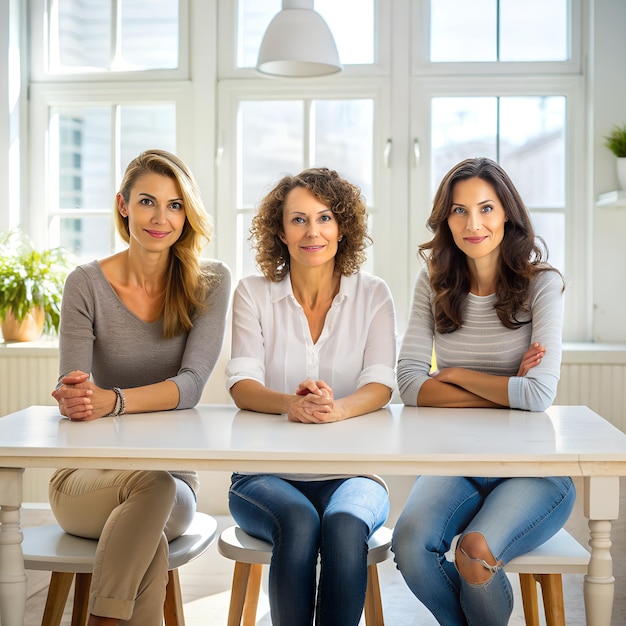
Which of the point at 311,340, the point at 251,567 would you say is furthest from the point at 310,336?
the point at 251,567

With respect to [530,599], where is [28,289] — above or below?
above

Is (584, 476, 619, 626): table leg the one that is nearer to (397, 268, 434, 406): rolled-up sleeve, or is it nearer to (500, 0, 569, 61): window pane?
(397, 268, 434, 406): rolled-up sleeve

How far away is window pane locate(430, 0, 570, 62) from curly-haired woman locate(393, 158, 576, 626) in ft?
6.48

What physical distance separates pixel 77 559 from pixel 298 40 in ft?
6.51

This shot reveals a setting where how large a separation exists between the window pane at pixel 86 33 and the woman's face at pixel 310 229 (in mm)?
2415

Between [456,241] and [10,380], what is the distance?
2.44 meters

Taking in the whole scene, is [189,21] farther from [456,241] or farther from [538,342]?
[538,342]

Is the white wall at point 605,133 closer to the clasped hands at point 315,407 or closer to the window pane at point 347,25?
the window pane at point 347,25

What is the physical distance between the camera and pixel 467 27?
416 cm

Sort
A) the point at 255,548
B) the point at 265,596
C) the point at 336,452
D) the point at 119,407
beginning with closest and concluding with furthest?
1. the point at 336,452
2. the point at 255,548
3. the point at 119,407
4. the point at 265,596

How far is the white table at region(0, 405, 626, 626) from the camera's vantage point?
5.62 ft

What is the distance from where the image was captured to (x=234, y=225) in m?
4.29

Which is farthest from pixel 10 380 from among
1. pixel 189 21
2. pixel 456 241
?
pixel 456 241

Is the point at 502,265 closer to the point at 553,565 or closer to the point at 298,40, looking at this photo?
the point at 553,565
